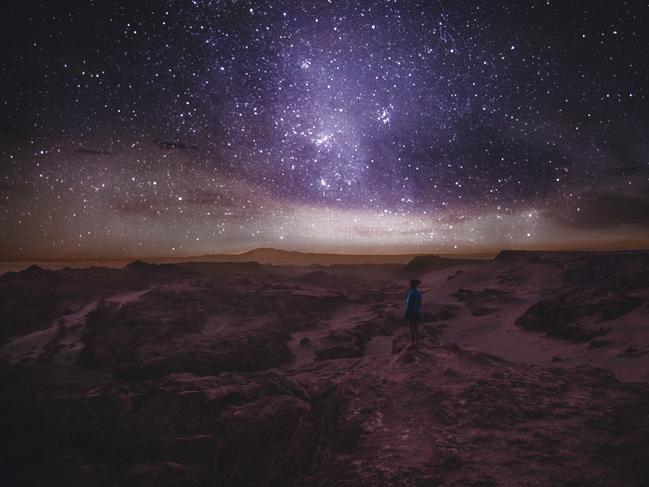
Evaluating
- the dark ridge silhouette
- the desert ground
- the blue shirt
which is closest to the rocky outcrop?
the desert ground

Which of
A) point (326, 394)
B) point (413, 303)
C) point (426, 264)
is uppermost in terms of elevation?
point (413, 303)

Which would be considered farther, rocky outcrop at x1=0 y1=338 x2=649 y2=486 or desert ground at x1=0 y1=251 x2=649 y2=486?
desert ground at x1=0 y1=251 x2=649 y2=486

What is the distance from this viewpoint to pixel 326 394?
7648 millimetres

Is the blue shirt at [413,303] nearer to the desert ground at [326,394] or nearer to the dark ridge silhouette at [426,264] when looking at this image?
the desert ground at [326,394]

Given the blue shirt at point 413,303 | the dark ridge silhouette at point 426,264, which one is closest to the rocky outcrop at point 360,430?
the blue shirt at point 413,303

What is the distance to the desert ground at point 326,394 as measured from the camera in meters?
5.31

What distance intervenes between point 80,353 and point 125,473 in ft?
37.7

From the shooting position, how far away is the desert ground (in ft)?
17.4

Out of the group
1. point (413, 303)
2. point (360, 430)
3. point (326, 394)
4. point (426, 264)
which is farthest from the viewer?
point (426, 264)

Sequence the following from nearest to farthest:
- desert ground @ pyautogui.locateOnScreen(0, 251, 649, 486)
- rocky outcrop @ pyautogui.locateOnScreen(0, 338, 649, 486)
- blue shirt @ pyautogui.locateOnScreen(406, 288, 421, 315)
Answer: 1. rocky outcrop @ pyautogui.locateOnScreen(0, 338, 649, 486)
2. desert ground @ pyautogui.locateOnScreen(0, 251, 649, 486)
3. blue shirt @ pyautogui.locateOnScreen(406, 288, 421, 315)

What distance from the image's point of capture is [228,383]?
11.4m

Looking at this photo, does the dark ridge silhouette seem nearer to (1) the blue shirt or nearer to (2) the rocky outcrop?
(1) the blue shirt

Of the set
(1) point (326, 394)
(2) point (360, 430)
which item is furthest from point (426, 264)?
(2) point (360, 430)

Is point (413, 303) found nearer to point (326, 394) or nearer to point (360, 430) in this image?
point (326, 394)
